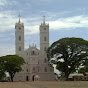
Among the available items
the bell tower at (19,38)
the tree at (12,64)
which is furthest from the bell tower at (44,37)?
the tree at (12,64)

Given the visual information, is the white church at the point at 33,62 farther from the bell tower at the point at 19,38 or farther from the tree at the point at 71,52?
the tree at the point at 71,52

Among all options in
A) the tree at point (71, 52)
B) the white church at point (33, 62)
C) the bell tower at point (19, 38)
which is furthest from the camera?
the bell tower at point (19, 38)

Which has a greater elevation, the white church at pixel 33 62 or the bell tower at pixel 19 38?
the bell tower at pixel 19 38

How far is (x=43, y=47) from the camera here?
8469 cm

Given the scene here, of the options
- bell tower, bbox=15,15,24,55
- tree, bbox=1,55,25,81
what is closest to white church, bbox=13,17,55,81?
bell tower, bbox=15,15,24,55

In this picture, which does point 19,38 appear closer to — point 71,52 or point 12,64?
point 12,64

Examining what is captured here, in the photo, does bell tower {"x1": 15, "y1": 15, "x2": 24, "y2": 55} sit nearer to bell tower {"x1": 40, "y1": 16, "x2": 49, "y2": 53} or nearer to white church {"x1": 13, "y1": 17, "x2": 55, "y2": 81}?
white church {"x1": 13, "y1": 17, "x2": 55, "y2": 81}

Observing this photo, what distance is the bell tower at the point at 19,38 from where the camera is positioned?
83875 mm

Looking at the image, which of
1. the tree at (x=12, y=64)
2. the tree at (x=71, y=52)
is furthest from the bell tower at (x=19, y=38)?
the tree at (x=71, y=52)

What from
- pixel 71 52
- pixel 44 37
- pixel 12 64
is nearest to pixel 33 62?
pixel 44 37

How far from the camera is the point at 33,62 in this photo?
81.9 meters

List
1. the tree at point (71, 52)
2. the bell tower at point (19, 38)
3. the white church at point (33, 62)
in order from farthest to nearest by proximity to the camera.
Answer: the bell tower at point (19, 38), the white church at point (33, 62), the tree at point (71, 52)

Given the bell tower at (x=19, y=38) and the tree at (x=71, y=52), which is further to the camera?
the bell tower at (x=19, y=38)

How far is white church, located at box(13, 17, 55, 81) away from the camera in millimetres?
81250
